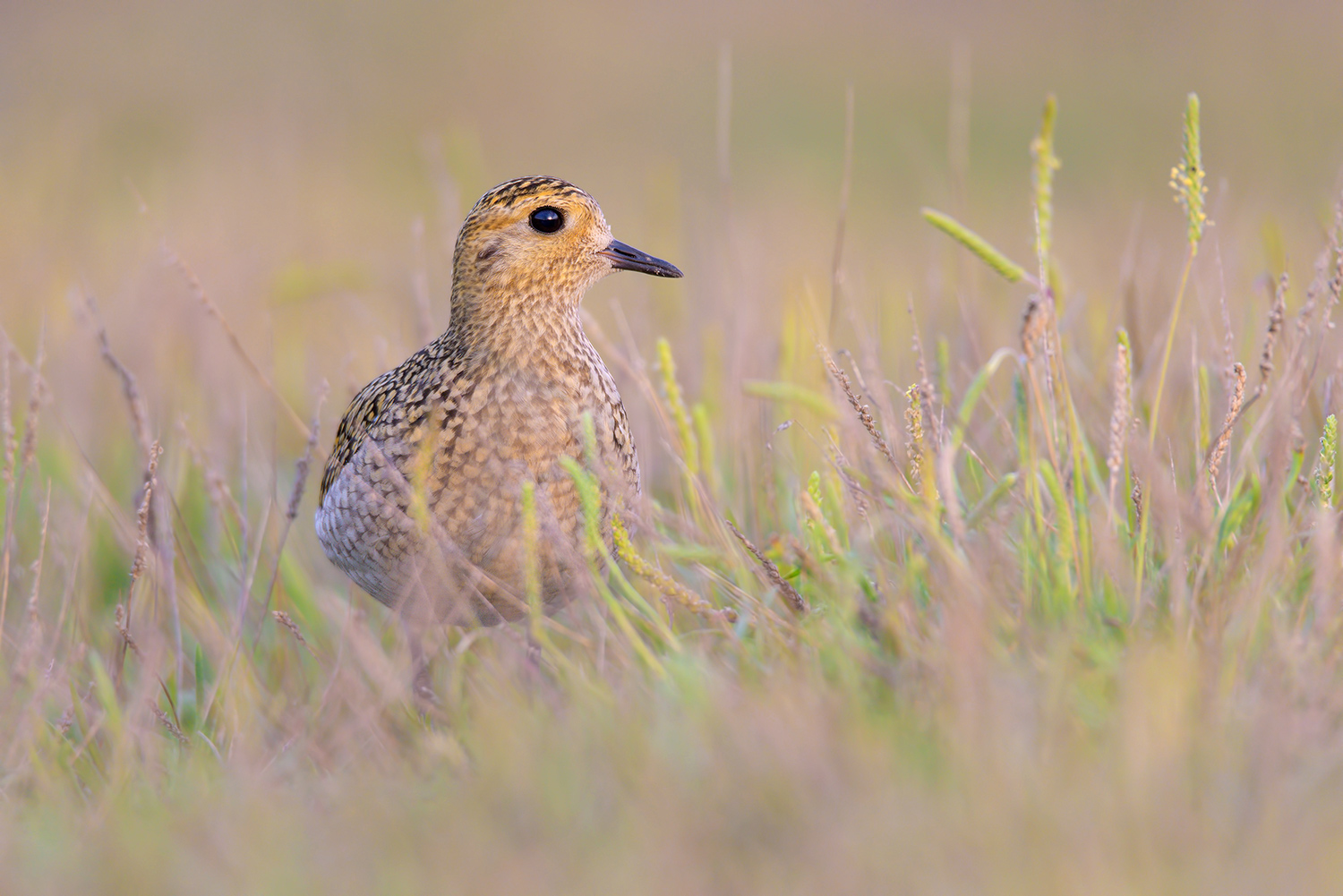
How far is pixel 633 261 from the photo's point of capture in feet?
13.6

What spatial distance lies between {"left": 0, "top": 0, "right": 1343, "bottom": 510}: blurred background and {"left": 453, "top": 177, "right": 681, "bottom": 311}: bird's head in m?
0.26

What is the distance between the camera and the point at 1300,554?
9.74 ft

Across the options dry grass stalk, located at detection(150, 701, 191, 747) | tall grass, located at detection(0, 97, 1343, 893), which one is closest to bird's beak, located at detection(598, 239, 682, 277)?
tall grass, located at detection(0, 97, 1343, 893)

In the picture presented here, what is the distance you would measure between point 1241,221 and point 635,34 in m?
14.8

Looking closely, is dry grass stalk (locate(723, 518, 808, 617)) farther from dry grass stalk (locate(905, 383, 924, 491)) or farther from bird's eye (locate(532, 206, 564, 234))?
bird's eye (locate(532, 206, 564, 234))

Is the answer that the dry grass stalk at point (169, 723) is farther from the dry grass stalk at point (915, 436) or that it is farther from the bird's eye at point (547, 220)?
the dry grass stalk at point (915, 436)

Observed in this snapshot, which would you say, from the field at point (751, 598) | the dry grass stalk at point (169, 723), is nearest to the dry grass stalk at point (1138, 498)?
the field at point (751, 598)

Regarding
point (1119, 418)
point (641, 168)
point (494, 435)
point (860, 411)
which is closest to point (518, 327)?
point (494, 435)

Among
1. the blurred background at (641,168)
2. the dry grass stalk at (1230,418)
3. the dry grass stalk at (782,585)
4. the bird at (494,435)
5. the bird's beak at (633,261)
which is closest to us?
the dry grass stalk at (1230,418)

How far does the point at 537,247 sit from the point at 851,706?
81.1 inches

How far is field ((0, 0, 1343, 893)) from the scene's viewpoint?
2.16 meters

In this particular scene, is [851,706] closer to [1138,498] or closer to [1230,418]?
[1138,498]

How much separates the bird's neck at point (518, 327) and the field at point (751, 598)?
19cm

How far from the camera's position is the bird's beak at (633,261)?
4.12m
